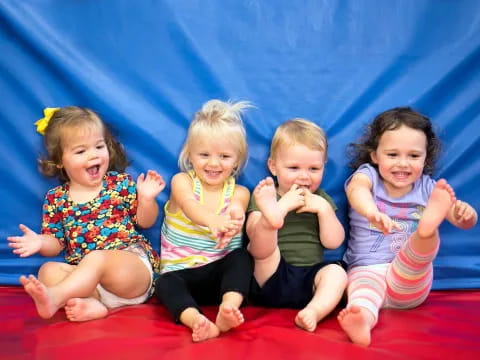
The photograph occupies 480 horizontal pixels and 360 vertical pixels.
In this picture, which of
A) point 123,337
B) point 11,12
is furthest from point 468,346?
point 11,12

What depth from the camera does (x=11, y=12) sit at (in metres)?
1.85

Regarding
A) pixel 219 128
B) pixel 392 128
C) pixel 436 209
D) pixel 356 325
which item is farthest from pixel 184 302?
pixel 392 128

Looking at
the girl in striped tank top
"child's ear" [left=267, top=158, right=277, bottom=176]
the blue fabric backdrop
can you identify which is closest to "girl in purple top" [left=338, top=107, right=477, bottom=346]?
the blue fabric backdrop

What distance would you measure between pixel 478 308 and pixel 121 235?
1083 mm

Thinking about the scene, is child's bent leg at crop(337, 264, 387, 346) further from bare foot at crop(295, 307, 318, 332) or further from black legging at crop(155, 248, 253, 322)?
black legging at crop(155, 248, 253, 322)

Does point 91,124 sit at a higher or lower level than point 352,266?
higher

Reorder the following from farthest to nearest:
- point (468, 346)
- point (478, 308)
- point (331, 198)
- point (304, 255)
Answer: point (331, 198) < point (304, 255) < point (478, 308) < point (468, 346)

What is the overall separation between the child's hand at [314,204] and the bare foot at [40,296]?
76cm

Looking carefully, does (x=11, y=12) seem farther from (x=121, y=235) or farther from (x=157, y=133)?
(x=121, y=235)

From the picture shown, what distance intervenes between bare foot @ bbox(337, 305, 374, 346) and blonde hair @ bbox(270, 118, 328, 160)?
569mm

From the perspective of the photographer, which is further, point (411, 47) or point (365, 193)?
point (411, 47)

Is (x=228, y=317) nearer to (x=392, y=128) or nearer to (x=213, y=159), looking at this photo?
(x=213, y=159)

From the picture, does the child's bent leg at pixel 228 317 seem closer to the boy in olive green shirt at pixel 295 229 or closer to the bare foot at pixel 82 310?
the boy in olive green shirt at pixel 295 229

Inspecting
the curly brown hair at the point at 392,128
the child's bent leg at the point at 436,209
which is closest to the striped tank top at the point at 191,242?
the curly brown hair at the point at 392,128
